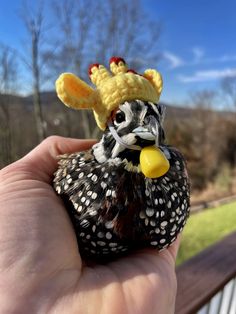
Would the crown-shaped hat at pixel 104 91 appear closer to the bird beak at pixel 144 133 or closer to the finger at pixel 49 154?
the bird beak at pixel 144 133

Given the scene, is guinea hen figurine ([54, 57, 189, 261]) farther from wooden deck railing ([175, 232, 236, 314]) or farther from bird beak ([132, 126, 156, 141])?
wooden deck railing ([175, 232, 236, 314])

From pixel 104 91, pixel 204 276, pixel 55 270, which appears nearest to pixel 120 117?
pixel 104 91

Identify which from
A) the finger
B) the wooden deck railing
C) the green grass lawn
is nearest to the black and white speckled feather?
the finger

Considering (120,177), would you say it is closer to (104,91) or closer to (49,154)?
(104,91)

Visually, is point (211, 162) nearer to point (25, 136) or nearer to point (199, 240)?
point (199, 240)

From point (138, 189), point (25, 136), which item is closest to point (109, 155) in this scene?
point (138, 189)


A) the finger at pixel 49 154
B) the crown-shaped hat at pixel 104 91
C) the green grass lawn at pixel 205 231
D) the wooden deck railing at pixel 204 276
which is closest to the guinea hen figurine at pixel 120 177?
the crown-shaped hat at pixel 104 91

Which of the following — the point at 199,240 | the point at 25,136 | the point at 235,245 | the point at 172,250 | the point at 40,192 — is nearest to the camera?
the point at 40,192
